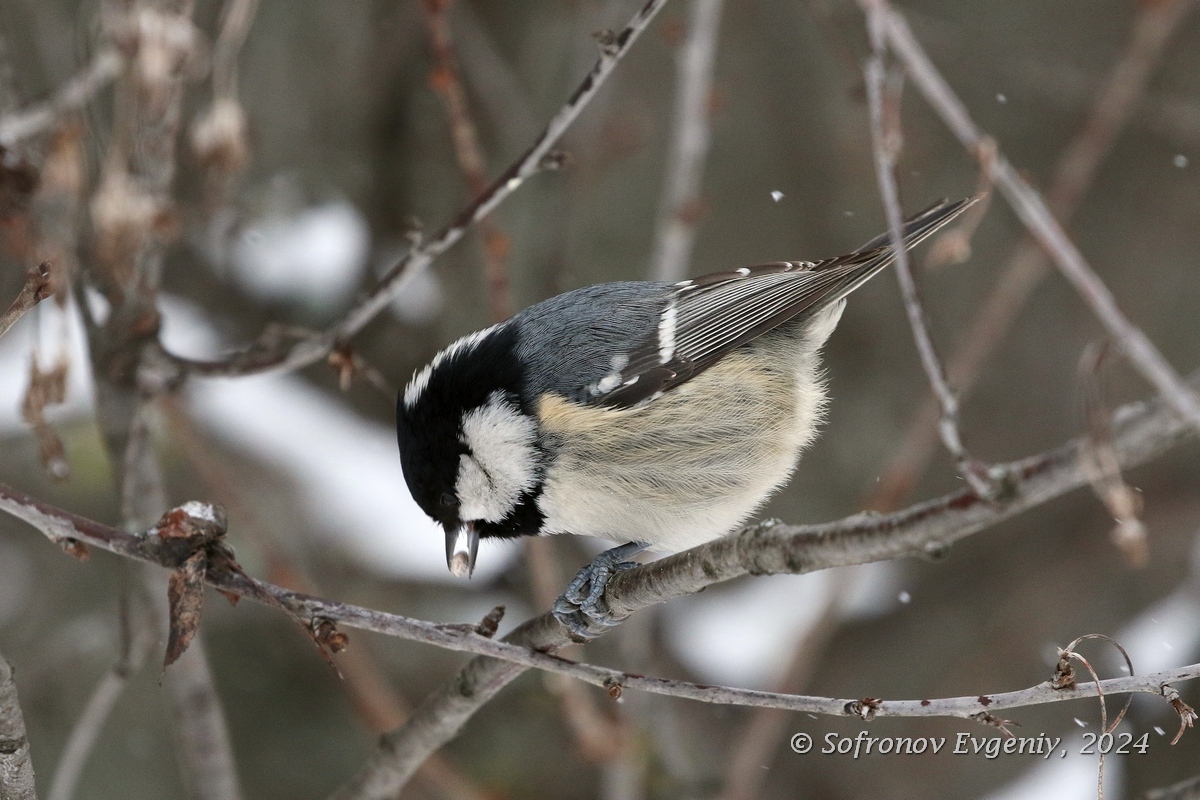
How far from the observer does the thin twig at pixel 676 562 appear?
39.6 inches

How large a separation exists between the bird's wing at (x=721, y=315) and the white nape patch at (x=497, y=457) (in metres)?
0.17

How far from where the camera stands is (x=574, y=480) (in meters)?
2.17

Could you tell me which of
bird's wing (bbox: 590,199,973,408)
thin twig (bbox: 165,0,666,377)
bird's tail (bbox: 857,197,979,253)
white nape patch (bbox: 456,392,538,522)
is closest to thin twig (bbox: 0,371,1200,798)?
white nape patch (bbox: 456,392,538,522)

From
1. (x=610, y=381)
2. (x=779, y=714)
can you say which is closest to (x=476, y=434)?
(x=610, y=381)

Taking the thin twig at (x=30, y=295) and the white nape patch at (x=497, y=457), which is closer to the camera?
the thin twig at (x=30, y=295)

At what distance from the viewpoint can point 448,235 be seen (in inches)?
78.3

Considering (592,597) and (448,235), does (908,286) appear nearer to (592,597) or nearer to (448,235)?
(592,597)

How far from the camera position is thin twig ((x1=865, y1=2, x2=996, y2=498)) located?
1.13 m

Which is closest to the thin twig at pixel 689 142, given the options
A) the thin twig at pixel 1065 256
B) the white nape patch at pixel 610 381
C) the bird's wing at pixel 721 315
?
the bird's wing at pixel 721 315

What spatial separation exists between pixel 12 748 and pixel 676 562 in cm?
91

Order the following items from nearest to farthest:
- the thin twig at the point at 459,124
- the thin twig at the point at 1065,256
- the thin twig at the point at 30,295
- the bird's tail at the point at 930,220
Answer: the thin twig at the point at 1065,256
the thin twig at the point at 30,295
the bird's tail at the point at 930,220
the thin twig at the point at 459,124

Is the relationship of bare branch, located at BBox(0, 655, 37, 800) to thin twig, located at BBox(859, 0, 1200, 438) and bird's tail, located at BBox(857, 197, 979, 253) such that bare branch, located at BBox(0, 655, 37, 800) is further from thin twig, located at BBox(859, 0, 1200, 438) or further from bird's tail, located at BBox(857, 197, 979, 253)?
bird's tail, located at BBox(857, 197, 979, 253)

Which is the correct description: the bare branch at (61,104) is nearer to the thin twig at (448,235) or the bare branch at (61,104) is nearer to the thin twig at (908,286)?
the thin twig at (448,235)

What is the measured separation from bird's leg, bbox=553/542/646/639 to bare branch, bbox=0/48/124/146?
1227 mm
